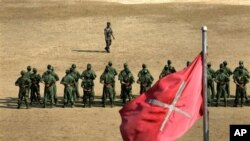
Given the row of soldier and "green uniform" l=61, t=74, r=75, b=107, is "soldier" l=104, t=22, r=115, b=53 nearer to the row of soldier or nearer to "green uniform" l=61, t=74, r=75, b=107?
the row of soldier

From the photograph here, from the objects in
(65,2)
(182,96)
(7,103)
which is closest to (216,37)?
(65,2)

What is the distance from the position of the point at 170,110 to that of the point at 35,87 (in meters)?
13.8

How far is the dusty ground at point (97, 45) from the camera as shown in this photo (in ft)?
70.9

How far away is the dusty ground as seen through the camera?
21609 mm

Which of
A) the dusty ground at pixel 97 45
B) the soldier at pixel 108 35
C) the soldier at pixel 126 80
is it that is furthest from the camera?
the soldier at pixel 108 35

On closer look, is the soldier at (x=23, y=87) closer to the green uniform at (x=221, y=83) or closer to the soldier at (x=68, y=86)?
the soldier at (x=68, y=86)

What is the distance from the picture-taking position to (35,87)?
24.9 metres

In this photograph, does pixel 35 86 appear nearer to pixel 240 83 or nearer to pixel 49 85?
pixel 49 85

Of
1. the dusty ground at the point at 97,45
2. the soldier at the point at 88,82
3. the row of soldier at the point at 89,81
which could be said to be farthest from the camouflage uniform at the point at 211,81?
the soldier at the point at 88,82

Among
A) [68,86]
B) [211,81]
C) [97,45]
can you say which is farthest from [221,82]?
[97,45]

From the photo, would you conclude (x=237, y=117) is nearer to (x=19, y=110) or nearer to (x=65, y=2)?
(x=19, y=110)

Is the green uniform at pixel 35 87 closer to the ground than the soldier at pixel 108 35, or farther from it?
closer to the ground

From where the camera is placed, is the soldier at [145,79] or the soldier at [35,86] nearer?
the soldier at [145,79]

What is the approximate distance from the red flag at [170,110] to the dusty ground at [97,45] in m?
8.37
